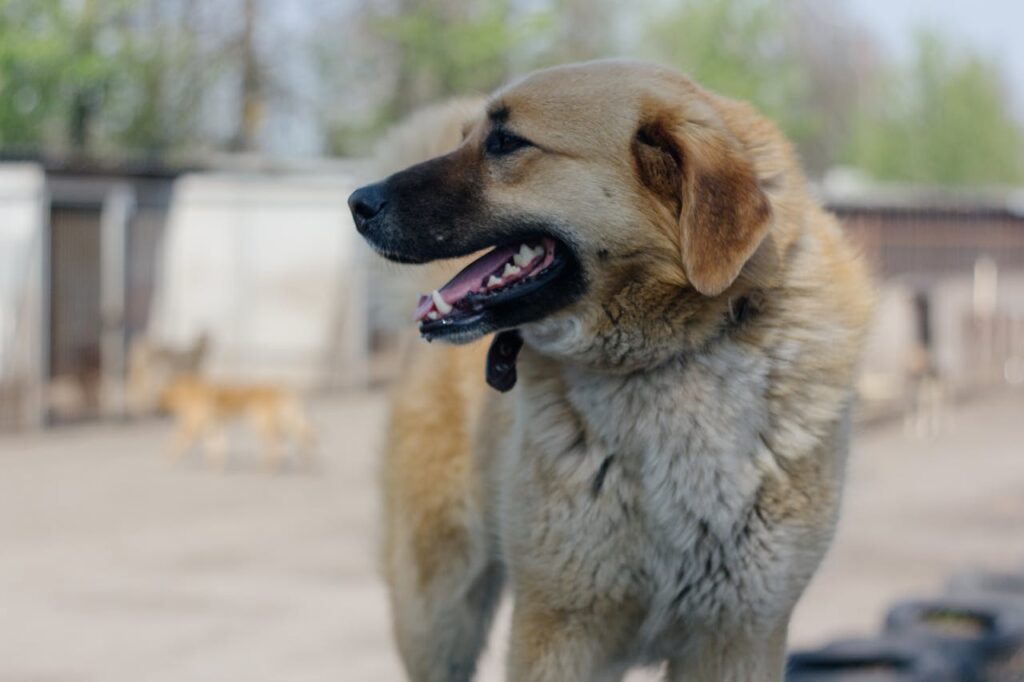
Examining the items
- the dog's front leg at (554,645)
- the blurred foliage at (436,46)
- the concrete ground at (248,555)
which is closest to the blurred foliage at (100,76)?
the blurred foliage at (436,46)

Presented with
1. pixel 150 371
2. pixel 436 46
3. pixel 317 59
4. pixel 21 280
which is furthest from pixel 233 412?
pixel 317 59

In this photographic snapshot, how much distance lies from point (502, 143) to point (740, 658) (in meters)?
1.43

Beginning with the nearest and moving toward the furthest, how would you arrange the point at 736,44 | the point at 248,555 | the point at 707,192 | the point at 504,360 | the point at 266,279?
the point at 707,192
the point at 504,360
the point at 248,555
the point at 266,279
the point at 736,44

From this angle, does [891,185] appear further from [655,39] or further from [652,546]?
[652,546]

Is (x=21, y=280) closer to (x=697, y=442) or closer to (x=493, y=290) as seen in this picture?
(x=493, y=290)

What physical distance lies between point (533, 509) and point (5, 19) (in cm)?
1638

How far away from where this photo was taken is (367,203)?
3479mm

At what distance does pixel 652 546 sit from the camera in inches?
141

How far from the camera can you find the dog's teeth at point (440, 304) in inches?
137

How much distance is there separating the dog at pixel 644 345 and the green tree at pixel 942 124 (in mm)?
49163

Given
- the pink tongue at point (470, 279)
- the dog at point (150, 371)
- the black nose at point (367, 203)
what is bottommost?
the dog at point (150, 371)

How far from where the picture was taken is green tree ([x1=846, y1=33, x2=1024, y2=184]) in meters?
50.0

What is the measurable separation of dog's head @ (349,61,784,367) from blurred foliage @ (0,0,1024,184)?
15771mm

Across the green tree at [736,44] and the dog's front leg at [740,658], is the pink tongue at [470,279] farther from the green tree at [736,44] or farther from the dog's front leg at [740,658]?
the green tree at [736,44]
